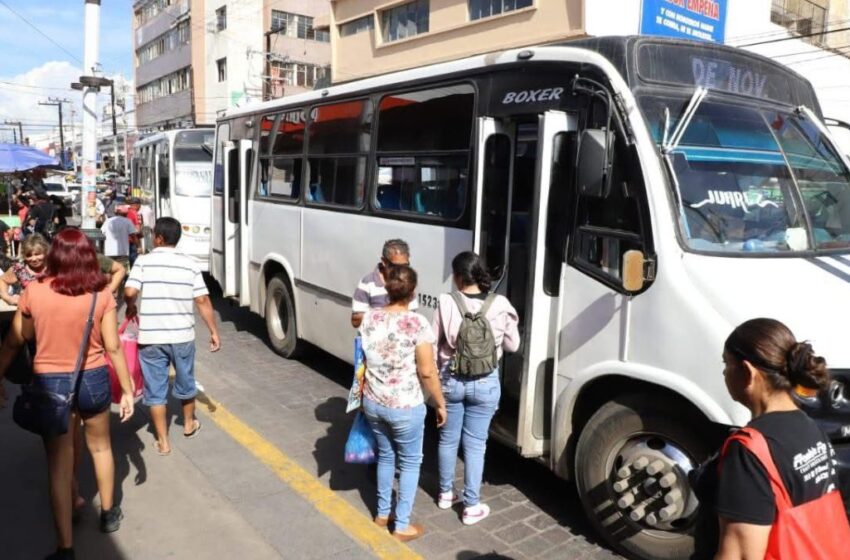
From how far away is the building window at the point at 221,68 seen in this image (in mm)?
44272

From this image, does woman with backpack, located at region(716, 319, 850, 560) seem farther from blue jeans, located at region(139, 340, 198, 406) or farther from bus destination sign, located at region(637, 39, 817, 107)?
blue jeans, located at region(139, 340, 198, 406)

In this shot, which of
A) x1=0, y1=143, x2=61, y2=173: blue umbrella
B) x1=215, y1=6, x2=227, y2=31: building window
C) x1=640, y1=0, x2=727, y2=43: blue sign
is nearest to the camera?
x1=0, y1=143, x2=61, y2=173: blue umbrella

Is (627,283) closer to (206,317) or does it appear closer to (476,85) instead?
(476,85)

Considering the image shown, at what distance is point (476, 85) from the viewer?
472 cm

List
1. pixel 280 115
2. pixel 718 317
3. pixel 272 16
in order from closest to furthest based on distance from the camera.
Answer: pixel 718 317 → pixel 280 115 → pixel 272 16

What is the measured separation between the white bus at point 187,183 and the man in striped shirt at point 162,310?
293 inches

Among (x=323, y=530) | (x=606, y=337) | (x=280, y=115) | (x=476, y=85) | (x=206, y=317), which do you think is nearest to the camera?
(x=606, y=337)

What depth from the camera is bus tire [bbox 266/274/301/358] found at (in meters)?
7.51

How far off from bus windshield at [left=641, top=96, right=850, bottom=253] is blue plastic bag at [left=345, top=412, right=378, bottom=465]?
202 cm

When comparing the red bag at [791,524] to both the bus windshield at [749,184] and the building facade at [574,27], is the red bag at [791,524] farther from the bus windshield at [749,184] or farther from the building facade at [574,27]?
the building facade at [574,27]

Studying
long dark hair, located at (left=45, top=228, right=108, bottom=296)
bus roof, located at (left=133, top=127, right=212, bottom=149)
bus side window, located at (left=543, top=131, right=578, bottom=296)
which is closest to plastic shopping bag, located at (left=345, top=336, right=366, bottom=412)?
bus side window, located at (left=543, top=131, right=578, bottom=296)

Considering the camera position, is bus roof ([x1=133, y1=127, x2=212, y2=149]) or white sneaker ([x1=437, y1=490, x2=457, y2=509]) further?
bus roof ([x1=133, y1=127, x2=212, y2=149])

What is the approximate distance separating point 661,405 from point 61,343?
306 centimetres

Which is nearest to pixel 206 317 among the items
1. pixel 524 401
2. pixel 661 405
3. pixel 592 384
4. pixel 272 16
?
pixel 524 401
